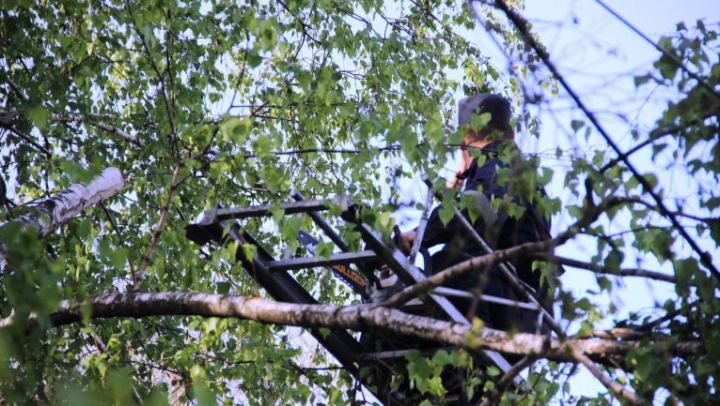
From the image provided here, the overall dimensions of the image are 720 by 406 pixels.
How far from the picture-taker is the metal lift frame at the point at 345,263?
4262mm

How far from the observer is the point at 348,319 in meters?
Answer: 3.25

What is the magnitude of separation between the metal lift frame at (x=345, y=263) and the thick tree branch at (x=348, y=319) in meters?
0.52

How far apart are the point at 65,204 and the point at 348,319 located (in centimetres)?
223

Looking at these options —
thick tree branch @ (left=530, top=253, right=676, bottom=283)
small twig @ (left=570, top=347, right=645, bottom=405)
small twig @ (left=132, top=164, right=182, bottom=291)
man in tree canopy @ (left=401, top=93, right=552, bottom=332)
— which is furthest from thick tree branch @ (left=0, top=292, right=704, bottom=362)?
man in tree canopy @ (left=401, top=93, right=552, bottom=332)

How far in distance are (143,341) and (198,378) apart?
1.64m

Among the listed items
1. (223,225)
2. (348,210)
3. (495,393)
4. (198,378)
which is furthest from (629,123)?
(198,378)

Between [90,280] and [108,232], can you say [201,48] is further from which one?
[90,280]

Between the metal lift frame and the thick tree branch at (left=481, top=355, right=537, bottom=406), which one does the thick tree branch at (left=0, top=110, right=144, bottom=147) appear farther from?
the thick tree branch at (left=481, top=355, right=537, bottom=406)

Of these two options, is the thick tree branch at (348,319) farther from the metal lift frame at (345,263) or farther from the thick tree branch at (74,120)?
the thick tree branch at (74,120)

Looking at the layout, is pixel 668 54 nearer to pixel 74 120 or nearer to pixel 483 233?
pixel 483 233

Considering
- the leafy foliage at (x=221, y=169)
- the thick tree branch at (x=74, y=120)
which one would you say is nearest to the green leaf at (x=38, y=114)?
the leafy foliage at (x=221, y=169)

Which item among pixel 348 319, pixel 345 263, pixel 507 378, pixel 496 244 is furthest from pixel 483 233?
pixel 348 319

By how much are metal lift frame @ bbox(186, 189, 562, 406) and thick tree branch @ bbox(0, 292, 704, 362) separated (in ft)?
1.70

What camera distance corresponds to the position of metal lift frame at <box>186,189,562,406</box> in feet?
14.0
